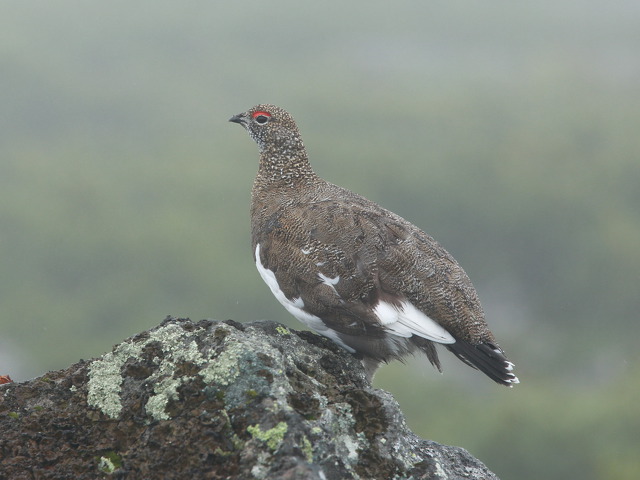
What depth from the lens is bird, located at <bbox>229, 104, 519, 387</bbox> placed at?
548 centimetres

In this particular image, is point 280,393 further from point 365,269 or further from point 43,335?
point 43,335

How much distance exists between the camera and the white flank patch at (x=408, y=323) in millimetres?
5430

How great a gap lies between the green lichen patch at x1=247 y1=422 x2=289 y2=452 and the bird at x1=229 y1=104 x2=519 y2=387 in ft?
→ 6.87

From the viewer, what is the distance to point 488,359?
547cm

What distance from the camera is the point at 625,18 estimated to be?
10119 cm

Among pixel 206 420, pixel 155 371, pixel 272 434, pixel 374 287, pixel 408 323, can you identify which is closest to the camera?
pixel 272 434

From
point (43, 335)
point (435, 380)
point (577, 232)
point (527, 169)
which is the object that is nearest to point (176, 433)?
point (435, 380)

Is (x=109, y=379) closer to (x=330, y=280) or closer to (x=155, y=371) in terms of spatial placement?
(x=155, y=371)

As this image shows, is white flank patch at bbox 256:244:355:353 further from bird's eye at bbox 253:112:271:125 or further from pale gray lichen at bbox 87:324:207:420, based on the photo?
bird's eye at bbox 253:112:271:125

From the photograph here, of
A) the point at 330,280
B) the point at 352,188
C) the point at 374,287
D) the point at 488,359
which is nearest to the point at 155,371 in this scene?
the point at 330,280

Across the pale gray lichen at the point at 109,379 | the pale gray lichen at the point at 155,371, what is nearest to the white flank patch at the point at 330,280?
the pale gray lichen at the point at 155,371

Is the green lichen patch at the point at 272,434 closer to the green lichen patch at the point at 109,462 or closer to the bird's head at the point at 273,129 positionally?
the green lichen patch at the point at 109,462

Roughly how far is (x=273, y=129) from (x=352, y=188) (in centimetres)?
5370

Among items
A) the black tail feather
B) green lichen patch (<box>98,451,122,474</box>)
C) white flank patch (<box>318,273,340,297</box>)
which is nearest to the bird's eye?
white flank patch (<box>318,273,340,297</box>)
